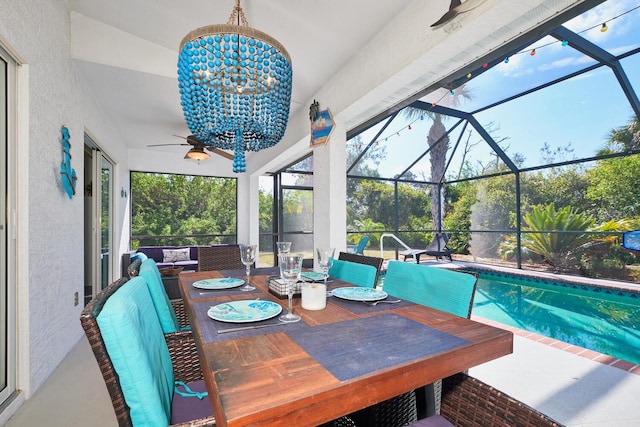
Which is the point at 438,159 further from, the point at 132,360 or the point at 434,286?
the point at 132,360

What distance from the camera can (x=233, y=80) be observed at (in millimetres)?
1610

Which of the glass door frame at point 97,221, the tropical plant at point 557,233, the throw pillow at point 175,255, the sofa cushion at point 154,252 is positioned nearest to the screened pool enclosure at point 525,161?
the tropical plant at point 557,233

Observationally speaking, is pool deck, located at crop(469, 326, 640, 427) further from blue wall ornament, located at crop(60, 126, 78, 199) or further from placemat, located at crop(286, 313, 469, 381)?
blue wall ornament, located at crop(60, 126, 78, 199)

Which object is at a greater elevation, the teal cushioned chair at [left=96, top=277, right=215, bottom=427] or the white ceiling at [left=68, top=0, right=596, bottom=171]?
the white ceiling at [left=68, top=0, right=596, bottom=171]

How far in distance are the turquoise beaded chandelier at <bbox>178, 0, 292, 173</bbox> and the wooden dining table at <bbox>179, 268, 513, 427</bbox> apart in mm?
1113

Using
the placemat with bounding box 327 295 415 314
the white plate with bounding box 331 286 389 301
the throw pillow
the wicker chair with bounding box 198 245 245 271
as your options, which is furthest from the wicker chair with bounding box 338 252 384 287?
the throw pillow

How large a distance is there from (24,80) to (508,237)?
26.1ft

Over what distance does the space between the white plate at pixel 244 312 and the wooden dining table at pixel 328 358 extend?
22mm

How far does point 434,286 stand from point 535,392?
3.31ft

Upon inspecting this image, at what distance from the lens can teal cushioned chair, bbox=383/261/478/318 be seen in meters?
1.28

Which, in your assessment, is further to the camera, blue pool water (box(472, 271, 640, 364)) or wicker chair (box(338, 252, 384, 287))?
blue pool water (box(472, 271, 640, 364))

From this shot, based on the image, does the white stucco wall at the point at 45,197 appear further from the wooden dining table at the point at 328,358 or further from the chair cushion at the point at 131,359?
the chair cushion at the point at 131,359

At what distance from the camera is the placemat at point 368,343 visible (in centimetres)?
74

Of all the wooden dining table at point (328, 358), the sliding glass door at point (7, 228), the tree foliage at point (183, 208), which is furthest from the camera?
the tree foliage at point (183, 208)
